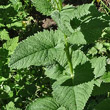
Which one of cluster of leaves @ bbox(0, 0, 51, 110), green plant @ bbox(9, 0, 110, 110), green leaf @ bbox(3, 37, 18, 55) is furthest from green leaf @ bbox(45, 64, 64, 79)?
green leaf @ bbox(3, 37, 18, 55)

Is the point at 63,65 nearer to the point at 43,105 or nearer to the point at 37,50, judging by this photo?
the point at 37,50

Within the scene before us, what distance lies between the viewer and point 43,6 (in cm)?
170

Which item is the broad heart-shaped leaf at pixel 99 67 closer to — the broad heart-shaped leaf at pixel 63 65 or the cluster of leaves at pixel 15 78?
the broad heart-shaped leaf at pixel 63 65

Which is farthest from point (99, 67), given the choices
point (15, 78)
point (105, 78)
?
point (15, 78)

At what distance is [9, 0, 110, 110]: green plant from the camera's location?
1604 millimetres

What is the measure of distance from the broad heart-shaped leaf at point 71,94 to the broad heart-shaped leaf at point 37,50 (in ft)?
0.69

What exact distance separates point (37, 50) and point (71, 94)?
0.38 meters

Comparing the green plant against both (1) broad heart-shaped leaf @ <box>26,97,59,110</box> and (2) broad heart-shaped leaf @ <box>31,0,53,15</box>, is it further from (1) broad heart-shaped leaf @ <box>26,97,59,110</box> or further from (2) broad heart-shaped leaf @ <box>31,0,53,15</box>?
(1) broad heart-shaped leaf @ <box>26,97,59,110</box>

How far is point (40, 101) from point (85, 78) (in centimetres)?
48

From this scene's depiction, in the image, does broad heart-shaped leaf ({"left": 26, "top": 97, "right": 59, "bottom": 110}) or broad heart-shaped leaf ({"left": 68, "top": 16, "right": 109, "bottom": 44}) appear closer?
broad heart-shaped leaf ({"left": 68, "top": 16, "right": 109, "bottom": 44})

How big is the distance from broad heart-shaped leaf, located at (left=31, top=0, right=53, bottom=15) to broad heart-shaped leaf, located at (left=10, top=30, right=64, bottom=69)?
0.15 meters

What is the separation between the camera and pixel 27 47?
1.65 metres

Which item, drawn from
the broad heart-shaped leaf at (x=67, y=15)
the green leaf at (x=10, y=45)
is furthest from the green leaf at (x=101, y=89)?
the green leaf at (x=10, y=45)

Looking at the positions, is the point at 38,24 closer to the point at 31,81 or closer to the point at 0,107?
the point at 31,81
